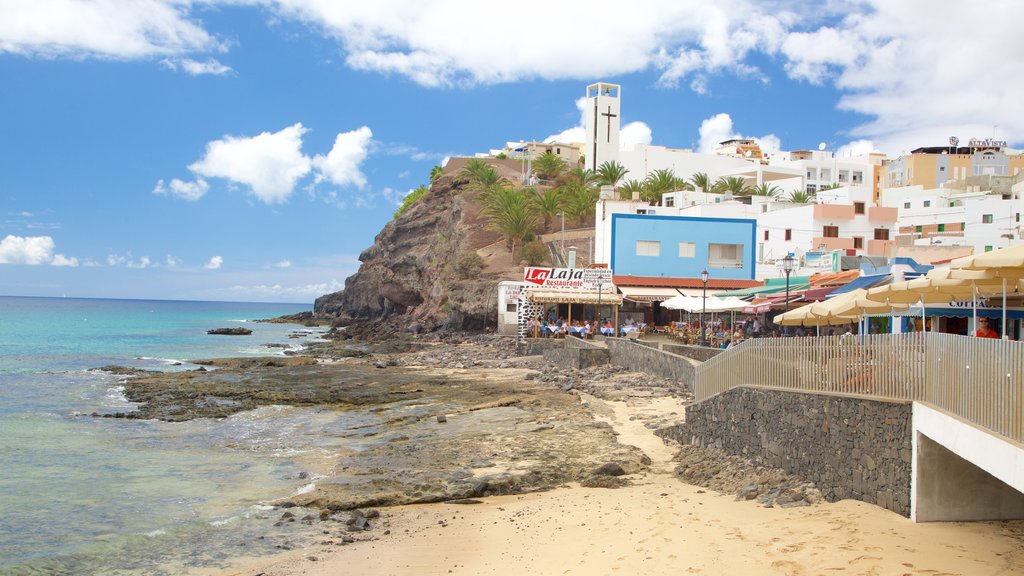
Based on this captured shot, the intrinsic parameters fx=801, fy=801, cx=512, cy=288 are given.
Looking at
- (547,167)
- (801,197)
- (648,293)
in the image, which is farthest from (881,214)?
(547,167)

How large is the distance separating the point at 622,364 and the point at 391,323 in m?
40.8

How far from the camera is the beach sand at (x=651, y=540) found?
850 cm

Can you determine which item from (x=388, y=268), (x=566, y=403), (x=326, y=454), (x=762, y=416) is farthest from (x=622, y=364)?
(x=388, y=268)

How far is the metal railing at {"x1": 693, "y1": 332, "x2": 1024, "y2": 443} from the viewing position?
24.0ft

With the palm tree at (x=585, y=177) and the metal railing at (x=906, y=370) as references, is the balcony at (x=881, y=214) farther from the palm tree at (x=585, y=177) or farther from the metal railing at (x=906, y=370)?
the metal railing at (x=906, y=370)

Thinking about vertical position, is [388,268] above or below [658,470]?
above

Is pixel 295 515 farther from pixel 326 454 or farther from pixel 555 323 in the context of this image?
pixel 555 323

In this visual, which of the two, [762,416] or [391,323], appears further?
[391,323]

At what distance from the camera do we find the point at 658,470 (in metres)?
15.0

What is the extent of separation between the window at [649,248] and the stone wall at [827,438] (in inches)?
1335

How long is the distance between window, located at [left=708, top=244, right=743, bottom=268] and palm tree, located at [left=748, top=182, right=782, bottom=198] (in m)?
18.7

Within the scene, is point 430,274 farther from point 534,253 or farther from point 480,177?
point 534,253

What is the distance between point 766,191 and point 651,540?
62.3 metres

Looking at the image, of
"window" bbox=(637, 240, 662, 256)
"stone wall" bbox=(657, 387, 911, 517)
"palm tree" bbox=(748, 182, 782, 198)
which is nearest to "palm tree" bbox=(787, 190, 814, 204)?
"palm tree" bbox=(748, 182, 782, 198)
